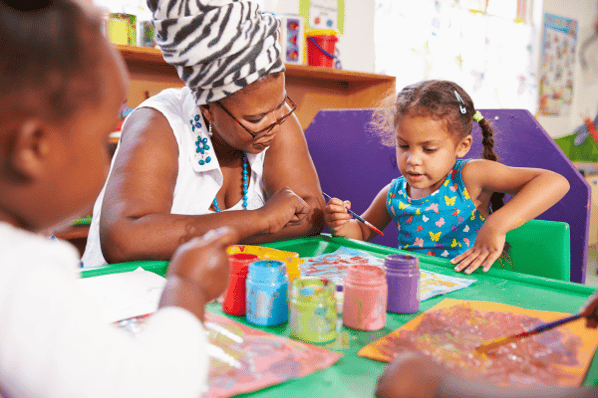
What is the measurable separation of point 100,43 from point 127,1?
224 centimetres

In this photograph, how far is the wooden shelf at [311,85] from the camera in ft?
7.85

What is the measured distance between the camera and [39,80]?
37 cm

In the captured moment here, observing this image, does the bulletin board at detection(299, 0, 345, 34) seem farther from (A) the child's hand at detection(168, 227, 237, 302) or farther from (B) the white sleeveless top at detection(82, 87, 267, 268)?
(A) the child's hand at detection(168, 227, 237, 302)

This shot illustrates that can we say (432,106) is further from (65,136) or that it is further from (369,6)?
(369,6)

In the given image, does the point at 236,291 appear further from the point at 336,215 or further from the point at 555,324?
the point at 336,215

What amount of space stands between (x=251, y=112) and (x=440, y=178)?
0.67m

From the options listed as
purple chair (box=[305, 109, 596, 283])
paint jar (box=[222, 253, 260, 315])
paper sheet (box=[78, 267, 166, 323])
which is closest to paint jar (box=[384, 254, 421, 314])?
paint jar (box=[222, 253, 260, 315])

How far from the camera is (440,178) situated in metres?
1.48

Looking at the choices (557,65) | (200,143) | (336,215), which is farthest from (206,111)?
(557,65)

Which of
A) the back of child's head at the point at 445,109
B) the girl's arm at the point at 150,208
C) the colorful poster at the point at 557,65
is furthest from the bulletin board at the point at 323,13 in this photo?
the colorful poster at the point at 557,65

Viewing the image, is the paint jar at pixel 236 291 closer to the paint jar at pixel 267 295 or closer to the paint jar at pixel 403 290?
the paint jar at pixel 267 295

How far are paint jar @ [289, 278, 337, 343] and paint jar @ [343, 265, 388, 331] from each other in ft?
0.15

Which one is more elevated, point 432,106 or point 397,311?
point 432,106

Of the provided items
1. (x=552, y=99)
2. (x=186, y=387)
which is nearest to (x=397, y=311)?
(x=186, y=387)
